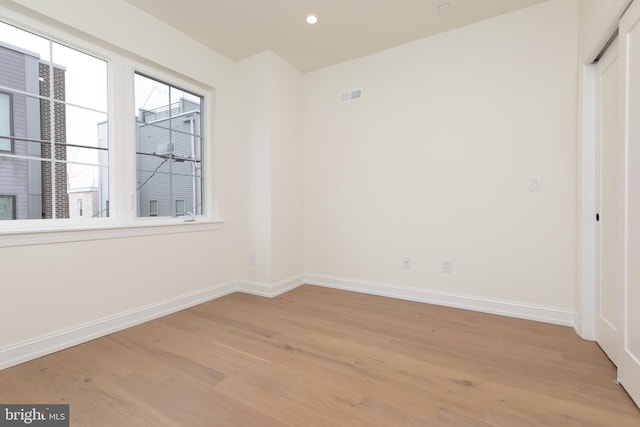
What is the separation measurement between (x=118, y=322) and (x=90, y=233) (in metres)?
0.76

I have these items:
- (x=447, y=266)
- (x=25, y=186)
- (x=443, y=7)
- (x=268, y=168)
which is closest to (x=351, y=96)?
(x=443, y=7)

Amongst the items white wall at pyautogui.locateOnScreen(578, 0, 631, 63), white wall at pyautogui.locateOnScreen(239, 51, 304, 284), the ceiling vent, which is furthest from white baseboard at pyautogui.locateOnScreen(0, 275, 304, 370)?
white wall at pyautogui.locateOnScreen(578, 0, 631, 63)

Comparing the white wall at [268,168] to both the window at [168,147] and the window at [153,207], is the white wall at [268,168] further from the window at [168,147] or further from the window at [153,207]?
the window at [153,207]

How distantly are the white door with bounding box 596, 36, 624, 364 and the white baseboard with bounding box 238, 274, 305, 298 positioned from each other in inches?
109

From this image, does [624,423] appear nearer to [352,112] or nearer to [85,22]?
[352,112]

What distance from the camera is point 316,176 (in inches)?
145

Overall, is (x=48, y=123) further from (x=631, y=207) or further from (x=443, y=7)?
(x=631, y=207)

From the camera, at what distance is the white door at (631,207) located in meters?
1.39

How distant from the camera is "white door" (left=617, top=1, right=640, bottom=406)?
1.39m

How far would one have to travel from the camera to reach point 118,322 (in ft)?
7.60

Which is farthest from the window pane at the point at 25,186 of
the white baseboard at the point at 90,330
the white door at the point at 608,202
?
the white door at the point at 608,202

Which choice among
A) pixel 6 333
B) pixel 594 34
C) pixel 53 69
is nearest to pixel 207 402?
pixel 6 333

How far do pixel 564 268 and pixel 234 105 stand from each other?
3.70m

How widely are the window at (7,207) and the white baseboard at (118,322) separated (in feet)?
2.74
